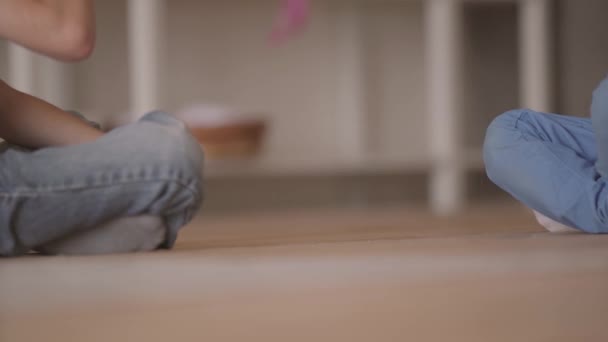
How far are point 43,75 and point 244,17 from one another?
1.88 feet

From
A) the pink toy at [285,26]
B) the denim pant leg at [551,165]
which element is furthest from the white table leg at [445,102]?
the denim pant leg at [551,165]

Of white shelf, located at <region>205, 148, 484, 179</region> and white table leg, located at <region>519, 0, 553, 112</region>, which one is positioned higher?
white table leg, located at <region>519, 0, 553, 112</region>

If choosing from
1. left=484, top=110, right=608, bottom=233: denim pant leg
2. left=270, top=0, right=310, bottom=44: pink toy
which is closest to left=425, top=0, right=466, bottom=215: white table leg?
left=270, top=0, right=310, bottom=44: pink toy

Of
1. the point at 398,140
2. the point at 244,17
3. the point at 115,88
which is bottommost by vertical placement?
the point at 398,140

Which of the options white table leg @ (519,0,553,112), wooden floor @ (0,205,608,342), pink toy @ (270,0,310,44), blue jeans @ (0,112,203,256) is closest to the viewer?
wooden floor @ (0,205,608,342)

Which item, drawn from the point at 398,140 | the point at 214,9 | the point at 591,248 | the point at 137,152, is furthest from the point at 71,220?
the point at 398,140

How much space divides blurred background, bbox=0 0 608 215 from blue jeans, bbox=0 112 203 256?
1.25 metres

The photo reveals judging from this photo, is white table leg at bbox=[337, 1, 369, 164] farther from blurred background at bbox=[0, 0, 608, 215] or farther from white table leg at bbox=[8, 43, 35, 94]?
white table leg at bbox=[8, 43, 35, 94]

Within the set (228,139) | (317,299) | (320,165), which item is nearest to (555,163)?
(317,299)

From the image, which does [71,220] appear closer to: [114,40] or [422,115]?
[114,40]

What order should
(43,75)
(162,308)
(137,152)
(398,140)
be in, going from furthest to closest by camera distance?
(398,140) → (43,75) → (137,152) → (162,308)

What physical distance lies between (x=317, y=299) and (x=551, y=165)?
0.37 m

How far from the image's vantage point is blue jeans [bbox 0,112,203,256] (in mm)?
679

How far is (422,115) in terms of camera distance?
2502 millimetres
